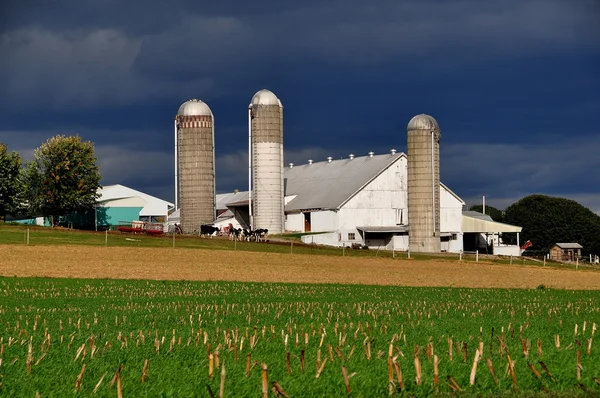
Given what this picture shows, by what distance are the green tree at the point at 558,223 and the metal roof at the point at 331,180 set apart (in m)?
33.7

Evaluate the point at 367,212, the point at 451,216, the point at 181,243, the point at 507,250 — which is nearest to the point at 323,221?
the point at 367,212

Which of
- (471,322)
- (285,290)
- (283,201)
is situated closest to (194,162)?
(283,201)

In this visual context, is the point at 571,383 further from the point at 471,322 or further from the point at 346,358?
the point at 471,322

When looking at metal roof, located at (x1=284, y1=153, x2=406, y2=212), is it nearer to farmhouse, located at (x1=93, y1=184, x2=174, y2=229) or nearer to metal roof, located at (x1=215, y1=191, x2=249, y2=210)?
metal roof, located at (x1=215, y1=191, x2=249, y2=210)

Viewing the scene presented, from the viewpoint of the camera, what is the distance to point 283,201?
302ft

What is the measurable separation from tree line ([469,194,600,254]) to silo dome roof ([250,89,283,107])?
4721 centimetres

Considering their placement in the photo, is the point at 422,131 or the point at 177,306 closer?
the point at 177,306

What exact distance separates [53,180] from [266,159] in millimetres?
26003

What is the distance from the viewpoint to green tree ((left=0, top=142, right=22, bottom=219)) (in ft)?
350

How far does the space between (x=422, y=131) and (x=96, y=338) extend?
2729 inches

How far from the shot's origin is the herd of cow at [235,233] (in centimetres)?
8519

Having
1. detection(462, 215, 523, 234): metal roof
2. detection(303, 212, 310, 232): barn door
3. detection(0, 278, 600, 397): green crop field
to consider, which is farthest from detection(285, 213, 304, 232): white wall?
detection(0, 278, 600, 397): green crop field

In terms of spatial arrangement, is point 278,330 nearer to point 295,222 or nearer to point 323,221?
point 323,221

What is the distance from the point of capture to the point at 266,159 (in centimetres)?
9044
